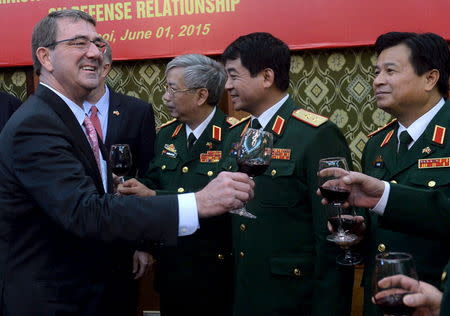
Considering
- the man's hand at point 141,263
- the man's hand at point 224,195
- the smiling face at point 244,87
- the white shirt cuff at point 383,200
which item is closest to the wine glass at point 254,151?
the man's hand at point 224,195

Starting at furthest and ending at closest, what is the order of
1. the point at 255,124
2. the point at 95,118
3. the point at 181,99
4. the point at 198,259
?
the point at 95,118
the point at 181,99
the point at 198,259
the point at 255,124

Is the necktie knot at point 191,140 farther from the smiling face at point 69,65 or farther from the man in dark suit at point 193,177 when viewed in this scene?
the smiling face at point 69,65

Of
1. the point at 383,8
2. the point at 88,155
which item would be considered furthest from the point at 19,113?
the point at 383,8

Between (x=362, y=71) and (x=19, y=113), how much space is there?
8.69ft

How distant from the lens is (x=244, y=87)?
251cm

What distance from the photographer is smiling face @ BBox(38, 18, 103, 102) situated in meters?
1.95

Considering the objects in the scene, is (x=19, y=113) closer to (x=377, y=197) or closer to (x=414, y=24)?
(x=377, y=197)

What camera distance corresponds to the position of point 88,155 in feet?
6.14

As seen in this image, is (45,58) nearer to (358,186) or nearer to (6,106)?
(358,186)

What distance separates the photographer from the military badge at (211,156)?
2828mm

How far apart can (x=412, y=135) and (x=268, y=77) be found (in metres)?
0.66

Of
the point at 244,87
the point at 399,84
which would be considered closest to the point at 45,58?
the point at 244,87

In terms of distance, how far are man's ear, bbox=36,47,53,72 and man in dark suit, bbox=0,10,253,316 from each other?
82 mm

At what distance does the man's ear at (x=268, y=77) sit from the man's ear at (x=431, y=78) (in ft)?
2.04
